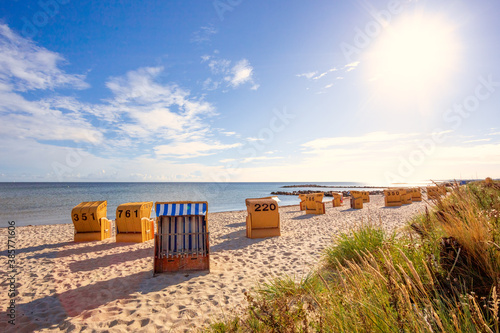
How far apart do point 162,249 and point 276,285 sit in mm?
3040

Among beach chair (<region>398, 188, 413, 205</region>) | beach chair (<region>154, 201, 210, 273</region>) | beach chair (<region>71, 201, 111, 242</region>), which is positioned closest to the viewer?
beach chair (<region>154, 201, 210, 273</region>)

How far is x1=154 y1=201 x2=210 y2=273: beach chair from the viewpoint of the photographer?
19.3 feet

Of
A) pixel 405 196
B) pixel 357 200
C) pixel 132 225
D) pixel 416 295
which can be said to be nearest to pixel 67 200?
pixel 132 225

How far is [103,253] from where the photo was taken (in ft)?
25.5

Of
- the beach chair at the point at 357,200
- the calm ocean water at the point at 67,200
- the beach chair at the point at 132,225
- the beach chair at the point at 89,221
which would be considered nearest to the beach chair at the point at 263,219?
the beach chair at the point at 132,225

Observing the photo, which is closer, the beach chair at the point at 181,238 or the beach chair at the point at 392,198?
the beach chair at the point at 181,238

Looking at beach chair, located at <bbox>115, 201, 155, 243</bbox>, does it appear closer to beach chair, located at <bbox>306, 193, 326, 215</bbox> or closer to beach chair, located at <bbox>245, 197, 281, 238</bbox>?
beach chair, located at <bbox>245, 197, 281, 238</bbox>

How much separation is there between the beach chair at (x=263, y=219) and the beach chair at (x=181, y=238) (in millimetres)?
3388

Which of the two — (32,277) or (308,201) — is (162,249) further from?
(308,201)

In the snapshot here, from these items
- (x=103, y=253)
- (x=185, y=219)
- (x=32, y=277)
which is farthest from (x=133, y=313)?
(x=103, y=253)

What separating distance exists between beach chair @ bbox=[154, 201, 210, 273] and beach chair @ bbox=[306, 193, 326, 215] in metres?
11.7

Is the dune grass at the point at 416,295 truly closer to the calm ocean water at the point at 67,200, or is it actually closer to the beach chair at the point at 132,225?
the beach chair at the point at 132,225

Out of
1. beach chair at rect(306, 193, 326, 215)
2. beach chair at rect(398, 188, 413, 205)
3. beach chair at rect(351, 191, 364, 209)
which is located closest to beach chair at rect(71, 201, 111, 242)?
beach chair at rect(306, 193, 326, 215)

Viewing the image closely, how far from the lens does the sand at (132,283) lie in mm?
3775
